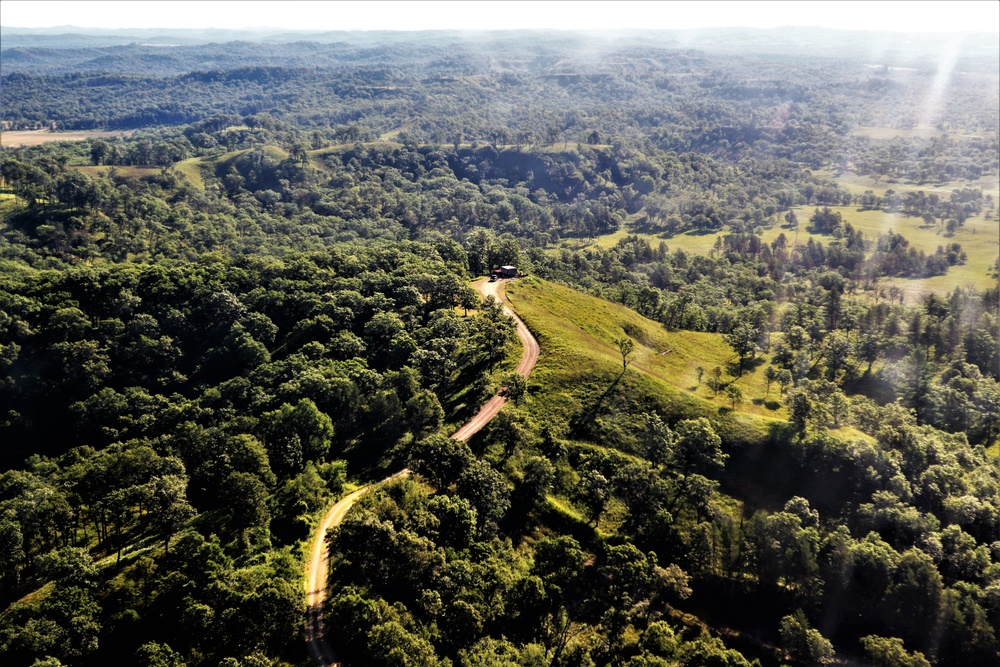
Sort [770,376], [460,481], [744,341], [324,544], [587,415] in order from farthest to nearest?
[744,341] < [770,376] < [587,415] < [460,481] < [324,544]

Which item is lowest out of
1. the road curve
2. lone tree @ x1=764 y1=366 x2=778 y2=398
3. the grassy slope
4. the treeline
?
the treeline

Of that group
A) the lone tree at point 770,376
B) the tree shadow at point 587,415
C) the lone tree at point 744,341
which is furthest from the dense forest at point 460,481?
the lone tree at point 770,376

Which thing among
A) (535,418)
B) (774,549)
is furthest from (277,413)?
(774,549)

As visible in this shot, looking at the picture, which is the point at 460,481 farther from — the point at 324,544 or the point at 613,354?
the point at 613,354

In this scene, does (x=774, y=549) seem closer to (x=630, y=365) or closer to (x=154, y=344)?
(x=630, y=365)

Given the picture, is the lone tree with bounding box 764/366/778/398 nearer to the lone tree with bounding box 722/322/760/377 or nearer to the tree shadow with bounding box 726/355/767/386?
the tree shadow with bounding box 726/355/767/386

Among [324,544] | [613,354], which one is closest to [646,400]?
[613,354]

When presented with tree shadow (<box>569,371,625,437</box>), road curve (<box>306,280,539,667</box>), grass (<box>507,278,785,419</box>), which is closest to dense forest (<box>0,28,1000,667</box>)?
tree shadow (<box>569,371,625,437</box>)

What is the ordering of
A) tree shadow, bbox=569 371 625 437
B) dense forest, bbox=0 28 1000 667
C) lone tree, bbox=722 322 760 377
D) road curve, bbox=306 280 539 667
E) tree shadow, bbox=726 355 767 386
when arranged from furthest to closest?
lone tree, bbox=722 322 760 377 → tree shadow, bbox=726 355 767 386 → tree shadow, bbox=569 371 625 437 → dense forest, bbox=0 28 1000 667 → road curve, bbox=306 280 539 667
